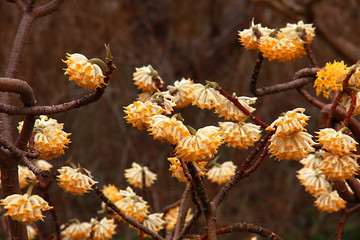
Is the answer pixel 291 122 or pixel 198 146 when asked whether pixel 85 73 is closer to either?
pixel 198 146

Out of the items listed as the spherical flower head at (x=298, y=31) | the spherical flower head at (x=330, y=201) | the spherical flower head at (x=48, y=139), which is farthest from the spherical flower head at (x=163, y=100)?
the spherical flower head at (x=330, y=201)

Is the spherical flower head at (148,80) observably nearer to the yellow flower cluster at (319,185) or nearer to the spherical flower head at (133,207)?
the spherical flower head at (133,207)

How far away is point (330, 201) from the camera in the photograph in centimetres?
207

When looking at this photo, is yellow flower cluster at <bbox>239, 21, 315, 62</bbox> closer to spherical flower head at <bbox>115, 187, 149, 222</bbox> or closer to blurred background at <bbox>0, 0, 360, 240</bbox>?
spherical flower head at <bbox>115, 187, 149, 222</bbox>

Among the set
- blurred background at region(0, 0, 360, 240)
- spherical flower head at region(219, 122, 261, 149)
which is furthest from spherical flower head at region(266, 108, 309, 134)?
blurred background at region(0, 0, 360, 240)

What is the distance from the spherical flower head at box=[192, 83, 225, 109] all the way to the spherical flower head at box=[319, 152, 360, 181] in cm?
38

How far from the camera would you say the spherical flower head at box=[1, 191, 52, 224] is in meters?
1.36

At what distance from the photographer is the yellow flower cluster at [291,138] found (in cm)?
136

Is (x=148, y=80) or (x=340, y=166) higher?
(x=148, y=80)

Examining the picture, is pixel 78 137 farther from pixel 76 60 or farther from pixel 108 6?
pixel 76 60

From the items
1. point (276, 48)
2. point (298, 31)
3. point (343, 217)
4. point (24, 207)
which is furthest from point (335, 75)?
point (24, 207)

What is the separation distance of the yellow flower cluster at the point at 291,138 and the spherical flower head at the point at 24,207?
2.31 feet

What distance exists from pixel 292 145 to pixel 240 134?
18cm

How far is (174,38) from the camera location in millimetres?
7852
